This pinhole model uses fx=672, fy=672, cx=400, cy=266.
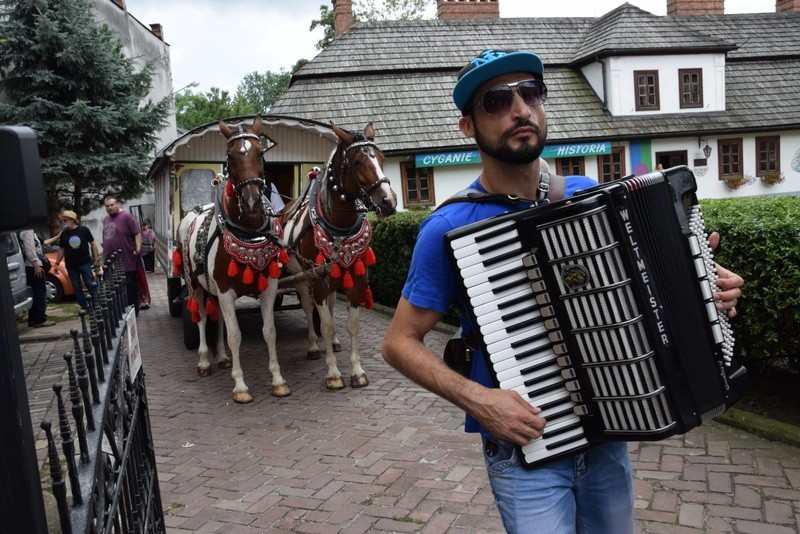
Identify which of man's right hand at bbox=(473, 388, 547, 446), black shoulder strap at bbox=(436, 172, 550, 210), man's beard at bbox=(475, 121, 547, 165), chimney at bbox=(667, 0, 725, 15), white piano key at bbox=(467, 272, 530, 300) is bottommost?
man's right hand at bbox=(473, 388, 547, 446)

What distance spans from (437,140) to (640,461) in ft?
65.6

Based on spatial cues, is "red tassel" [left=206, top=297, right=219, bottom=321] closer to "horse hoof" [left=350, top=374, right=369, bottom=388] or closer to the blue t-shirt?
"horse hoof" [left=350, top=374, right=369, bottom=388]

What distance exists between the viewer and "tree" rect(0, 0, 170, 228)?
17.3m

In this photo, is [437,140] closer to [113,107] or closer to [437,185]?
[437,185]

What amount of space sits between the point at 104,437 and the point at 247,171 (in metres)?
3.57

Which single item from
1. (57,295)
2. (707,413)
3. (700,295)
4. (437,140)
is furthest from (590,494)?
(437,140)

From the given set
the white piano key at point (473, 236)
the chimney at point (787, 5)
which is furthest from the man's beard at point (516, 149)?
the chimney at point (787, 5)

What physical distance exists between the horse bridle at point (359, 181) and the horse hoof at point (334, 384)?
5.72 feet

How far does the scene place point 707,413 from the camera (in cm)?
212

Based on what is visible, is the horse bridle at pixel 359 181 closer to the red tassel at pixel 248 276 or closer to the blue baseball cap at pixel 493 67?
the red tassel at pixel 248 276

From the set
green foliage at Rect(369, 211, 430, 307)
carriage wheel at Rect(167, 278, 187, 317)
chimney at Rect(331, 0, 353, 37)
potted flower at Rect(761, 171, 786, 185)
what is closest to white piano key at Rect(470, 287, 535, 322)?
green foliage at Rect(369, 211, 430, 307)

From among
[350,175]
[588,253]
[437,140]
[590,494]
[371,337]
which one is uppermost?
[437,140]

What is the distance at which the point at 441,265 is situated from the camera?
2.17 meters

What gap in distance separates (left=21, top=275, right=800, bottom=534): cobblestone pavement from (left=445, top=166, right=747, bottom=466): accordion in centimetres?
197
